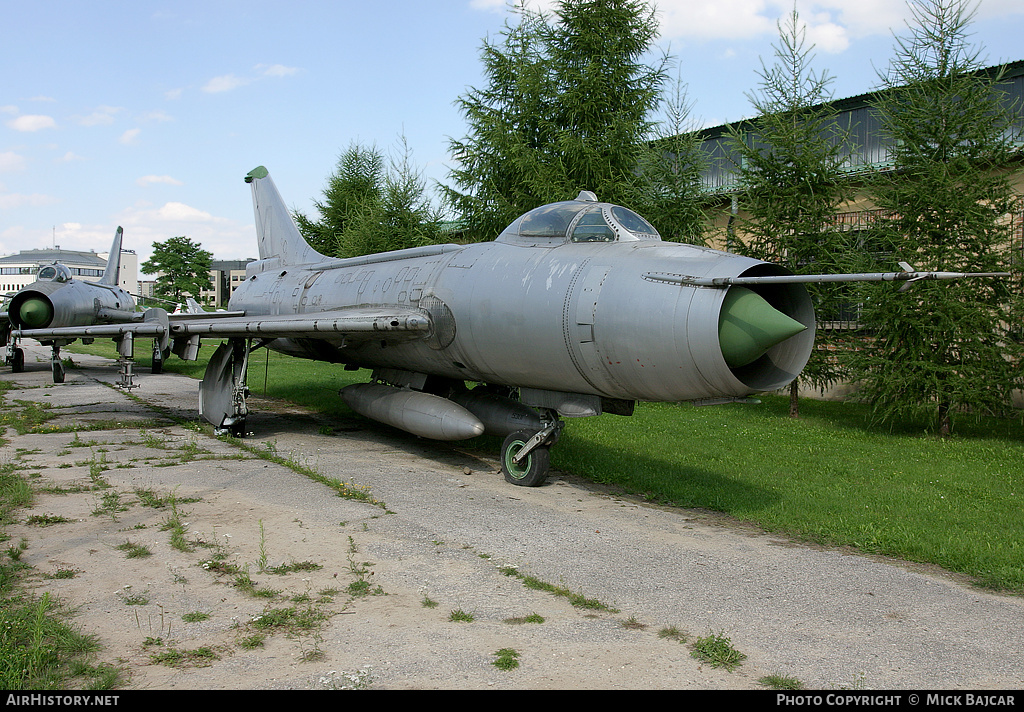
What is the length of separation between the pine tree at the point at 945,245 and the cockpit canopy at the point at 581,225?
257 inches

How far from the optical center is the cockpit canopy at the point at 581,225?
7.79m

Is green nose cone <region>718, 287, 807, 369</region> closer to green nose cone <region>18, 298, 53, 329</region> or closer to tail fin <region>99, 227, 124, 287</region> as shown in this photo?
green nose cone <region>18, 298, 53, 329</region>

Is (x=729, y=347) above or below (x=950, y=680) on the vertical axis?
above

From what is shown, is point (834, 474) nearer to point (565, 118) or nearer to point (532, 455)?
point (532, 455)

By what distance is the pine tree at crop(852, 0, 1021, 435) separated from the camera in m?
11.6

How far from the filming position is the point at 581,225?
26.3ft

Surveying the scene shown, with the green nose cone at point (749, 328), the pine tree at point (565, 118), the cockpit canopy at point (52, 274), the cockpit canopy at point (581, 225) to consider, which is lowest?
the green nose cone at point (749, 328)

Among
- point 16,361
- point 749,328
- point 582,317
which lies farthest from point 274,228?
point 749,328

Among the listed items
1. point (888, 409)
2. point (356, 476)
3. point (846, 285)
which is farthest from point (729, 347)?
point (846, 285)

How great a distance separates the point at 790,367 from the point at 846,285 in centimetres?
798

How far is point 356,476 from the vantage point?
873cm

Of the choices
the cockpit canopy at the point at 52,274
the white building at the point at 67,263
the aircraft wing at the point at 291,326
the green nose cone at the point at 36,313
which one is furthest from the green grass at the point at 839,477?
the white building at the point at 67,263

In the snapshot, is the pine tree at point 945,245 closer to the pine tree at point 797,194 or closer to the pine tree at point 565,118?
the pine tree at point 797,194
